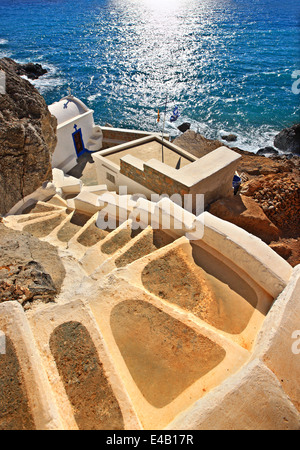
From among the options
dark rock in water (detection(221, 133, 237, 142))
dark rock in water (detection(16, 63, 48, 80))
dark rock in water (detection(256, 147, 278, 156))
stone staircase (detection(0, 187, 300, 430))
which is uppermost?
dark rock in water (detection(16, 63, 48, 80))

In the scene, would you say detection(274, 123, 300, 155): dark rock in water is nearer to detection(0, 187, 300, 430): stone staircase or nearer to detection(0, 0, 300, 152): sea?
detection(0, 0, 300, 152): sea

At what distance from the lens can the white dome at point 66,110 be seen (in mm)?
19641

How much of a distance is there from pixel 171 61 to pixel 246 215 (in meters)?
Answer: 46.0

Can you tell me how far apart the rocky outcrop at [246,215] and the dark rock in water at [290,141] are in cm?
1962

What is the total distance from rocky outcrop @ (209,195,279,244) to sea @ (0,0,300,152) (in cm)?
1959

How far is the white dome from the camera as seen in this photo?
19641 millimetres

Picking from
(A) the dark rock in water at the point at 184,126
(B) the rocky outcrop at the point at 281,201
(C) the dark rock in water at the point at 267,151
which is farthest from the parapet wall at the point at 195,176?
(A) the dark rock in water at the point at 184,126

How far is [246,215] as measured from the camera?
11.8 meters

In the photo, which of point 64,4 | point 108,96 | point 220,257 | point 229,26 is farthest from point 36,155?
point 64,4

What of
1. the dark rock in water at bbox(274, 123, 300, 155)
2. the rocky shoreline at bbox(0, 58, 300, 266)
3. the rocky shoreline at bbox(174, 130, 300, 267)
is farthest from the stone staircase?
the dark rock in water at bbox(274, 123, 300, 155)

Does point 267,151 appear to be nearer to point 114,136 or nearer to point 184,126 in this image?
point 184,126

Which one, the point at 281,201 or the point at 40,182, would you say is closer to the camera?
the point at 281,201

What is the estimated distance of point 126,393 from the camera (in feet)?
15.3

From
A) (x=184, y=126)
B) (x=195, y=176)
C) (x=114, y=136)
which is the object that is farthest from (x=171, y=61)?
(x=195, y=176)
